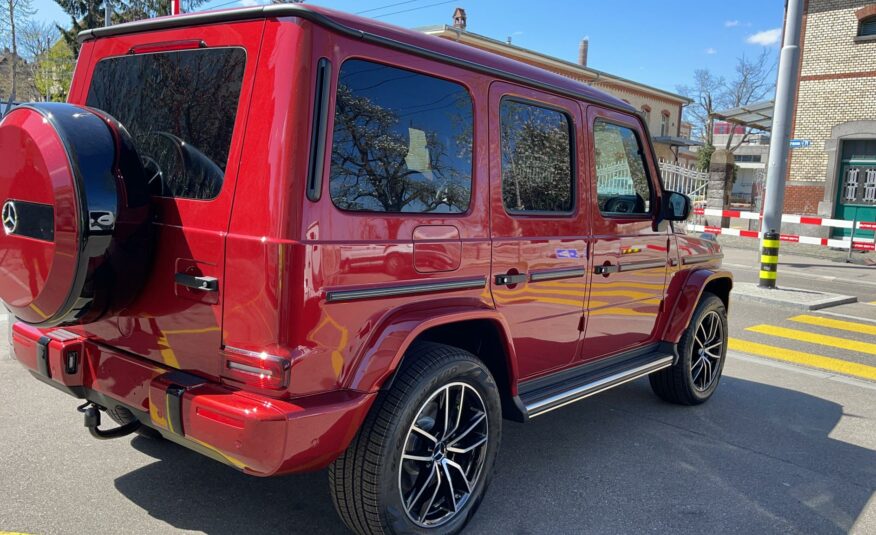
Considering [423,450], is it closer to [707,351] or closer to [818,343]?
[707,351]

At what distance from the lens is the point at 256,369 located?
2439mm

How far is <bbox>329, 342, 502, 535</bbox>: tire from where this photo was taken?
8.85 ft

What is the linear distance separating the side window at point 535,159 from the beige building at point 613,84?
19.1m

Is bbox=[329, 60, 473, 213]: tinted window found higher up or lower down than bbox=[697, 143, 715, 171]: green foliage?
lower down

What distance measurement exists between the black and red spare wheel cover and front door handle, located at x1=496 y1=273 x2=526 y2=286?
61.6 inches

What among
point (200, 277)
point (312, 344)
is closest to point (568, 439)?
point (312, 344)

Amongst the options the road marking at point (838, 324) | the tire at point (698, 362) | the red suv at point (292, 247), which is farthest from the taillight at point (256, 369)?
the road marking at point (838, 324)

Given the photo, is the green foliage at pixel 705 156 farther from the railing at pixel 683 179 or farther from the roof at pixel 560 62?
the railing at pixel 683 179

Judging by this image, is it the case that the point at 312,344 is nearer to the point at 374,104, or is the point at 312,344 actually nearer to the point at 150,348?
the point at 150,348

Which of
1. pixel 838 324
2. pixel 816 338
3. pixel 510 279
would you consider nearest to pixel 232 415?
pixel 510 279

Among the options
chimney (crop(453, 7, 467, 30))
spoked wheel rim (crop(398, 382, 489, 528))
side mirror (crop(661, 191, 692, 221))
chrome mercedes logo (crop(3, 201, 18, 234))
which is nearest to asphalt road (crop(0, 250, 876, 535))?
spoked wheel rim (crop(398, 382, 489, 528))

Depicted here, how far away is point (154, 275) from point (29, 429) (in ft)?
6.83

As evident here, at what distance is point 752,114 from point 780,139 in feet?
37.1

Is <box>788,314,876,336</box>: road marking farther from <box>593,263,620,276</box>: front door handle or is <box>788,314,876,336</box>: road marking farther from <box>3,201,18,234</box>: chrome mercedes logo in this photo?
<box>3,201,18,234</box>: chrome mercedes logo
